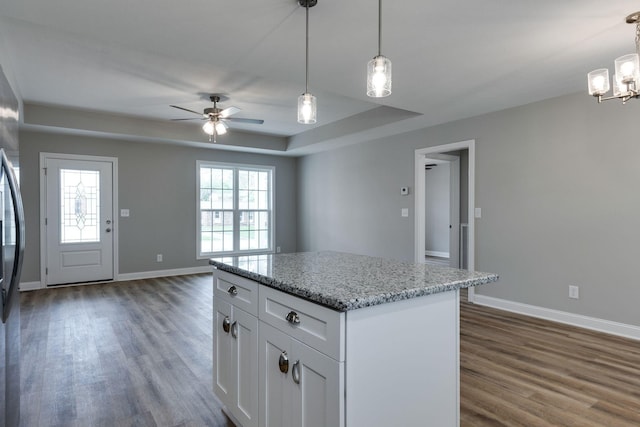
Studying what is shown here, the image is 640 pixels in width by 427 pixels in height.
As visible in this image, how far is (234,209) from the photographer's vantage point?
7.31 metres

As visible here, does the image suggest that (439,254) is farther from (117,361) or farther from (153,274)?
(117,361)

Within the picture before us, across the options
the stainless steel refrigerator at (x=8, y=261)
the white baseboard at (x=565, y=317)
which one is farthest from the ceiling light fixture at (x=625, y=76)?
the stainless steel refrigerator at (x=8, y=261)

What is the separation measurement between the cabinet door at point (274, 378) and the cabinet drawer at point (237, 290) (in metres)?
0.14

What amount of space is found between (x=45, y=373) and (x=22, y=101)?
3746mm

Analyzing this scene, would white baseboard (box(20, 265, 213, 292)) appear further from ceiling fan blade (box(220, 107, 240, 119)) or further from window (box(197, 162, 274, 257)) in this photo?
ceiling fan blade (box(220, 107, 240, 119))

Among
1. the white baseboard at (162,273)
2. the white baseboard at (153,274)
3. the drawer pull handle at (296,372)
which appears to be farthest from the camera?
the white baseboard at (162,273)

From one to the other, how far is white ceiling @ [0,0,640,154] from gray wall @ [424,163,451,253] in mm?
4931

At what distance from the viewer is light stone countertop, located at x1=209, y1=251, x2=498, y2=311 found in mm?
1308

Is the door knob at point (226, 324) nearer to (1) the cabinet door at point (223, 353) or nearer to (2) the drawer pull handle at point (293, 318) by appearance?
(1) the cabinet door at point (223, 353)

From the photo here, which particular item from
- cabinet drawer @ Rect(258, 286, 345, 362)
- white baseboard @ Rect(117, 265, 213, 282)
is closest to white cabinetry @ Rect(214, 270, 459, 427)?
cabinet drawer @ Rect(258, 286, 345, 362)

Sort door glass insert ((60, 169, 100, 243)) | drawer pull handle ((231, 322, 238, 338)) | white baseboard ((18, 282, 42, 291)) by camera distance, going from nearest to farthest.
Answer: drawer pull handle ((231, 322, 238, 338)) → white baseboard ((18, 282, 42, 291)) → door glass insert ((60, 169, 100, 243))

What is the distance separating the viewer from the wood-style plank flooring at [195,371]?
7.01 ft

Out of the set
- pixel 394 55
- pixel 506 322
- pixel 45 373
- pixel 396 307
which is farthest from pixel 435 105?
pixel 45 373

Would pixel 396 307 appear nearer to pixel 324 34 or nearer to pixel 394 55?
pixel 324 34
